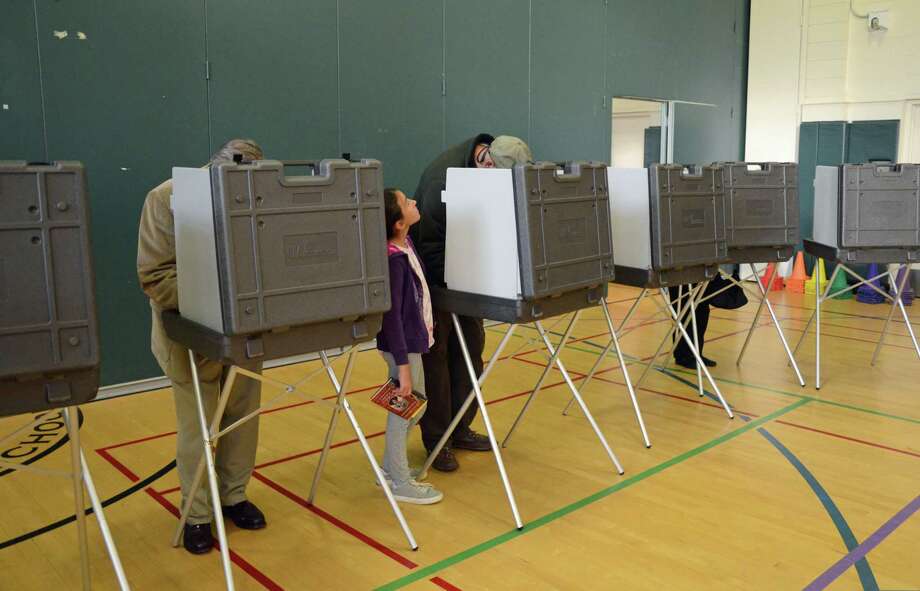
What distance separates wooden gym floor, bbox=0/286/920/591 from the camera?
2.50m

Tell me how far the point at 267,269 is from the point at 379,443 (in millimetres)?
1731

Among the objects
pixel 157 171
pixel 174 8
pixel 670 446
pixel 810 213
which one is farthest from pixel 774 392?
pixel 810 213

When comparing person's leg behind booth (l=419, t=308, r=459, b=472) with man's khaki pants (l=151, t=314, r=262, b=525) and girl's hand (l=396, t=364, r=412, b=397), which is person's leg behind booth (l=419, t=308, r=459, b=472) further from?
man's khaki pants (l=151, t=314, r=262, b=525)

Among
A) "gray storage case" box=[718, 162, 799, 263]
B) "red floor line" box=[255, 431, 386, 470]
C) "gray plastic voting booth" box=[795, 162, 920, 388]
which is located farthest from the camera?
"gray plastic voting booth" box=[795, 162, 920, 388]

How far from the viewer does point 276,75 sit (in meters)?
5.00

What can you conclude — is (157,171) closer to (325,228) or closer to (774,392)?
(325,228)

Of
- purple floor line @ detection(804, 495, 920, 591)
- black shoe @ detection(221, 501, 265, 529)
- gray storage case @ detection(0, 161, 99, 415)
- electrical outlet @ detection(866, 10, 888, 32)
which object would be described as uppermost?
electrical outlet @ detection(866, 10, 888, 32)

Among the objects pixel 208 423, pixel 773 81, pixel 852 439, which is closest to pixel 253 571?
pixel 208 423

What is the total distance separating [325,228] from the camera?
7.25 feet

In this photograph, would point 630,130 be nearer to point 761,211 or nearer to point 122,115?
point 761,211

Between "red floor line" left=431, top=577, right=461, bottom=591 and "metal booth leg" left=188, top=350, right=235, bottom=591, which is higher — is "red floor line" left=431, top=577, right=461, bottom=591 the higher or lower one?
the lower one

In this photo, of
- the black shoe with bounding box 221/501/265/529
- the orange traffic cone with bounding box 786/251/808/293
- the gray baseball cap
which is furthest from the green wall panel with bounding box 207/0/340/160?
the orange traffic cone with bounding box 786/251/808/293

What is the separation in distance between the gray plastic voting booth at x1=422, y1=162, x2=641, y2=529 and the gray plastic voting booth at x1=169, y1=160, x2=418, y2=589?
1.91ft

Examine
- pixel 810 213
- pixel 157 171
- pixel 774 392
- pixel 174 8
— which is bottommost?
pixel 774 392
